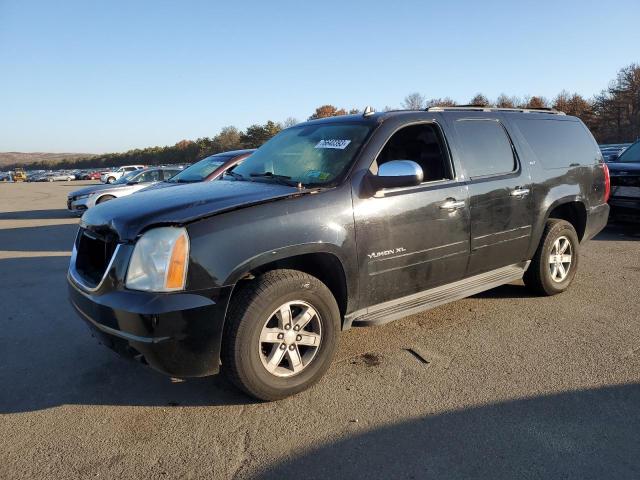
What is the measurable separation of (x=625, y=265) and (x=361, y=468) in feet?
18.2

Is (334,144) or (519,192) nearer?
(334,144)

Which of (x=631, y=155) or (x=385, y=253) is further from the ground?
(x=631, y=155)

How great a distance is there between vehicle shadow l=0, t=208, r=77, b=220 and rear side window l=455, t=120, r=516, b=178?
1300 cm

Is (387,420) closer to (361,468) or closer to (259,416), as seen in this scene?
(361,468)

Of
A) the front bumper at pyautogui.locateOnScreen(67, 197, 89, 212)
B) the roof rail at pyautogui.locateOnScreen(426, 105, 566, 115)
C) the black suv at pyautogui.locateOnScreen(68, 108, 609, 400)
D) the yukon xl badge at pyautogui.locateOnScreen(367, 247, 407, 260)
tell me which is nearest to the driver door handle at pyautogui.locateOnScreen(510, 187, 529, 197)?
the black suv at pyautogui.locateOnScreen(68, 108, 609, 400)

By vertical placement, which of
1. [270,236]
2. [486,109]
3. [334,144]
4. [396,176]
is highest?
[486,109]

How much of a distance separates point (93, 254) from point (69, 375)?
0.99m

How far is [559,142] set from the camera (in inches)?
201

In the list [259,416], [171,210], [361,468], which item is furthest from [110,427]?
[361,468]

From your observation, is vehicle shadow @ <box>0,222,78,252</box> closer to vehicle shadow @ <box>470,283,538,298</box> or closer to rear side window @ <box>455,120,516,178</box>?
vehicle shadow @ <box>470,283,538,298</box>

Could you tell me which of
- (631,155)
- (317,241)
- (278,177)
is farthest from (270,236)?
(631,155)

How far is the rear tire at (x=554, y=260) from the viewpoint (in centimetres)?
486

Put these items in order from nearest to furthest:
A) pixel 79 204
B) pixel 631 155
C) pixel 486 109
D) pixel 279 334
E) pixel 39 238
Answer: pixel 279 334 < pixel 486 109 < pixel 631 155 < pixel 39 238 < pixel 79 204

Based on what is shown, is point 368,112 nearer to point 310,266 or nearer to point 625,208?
point 310,266
